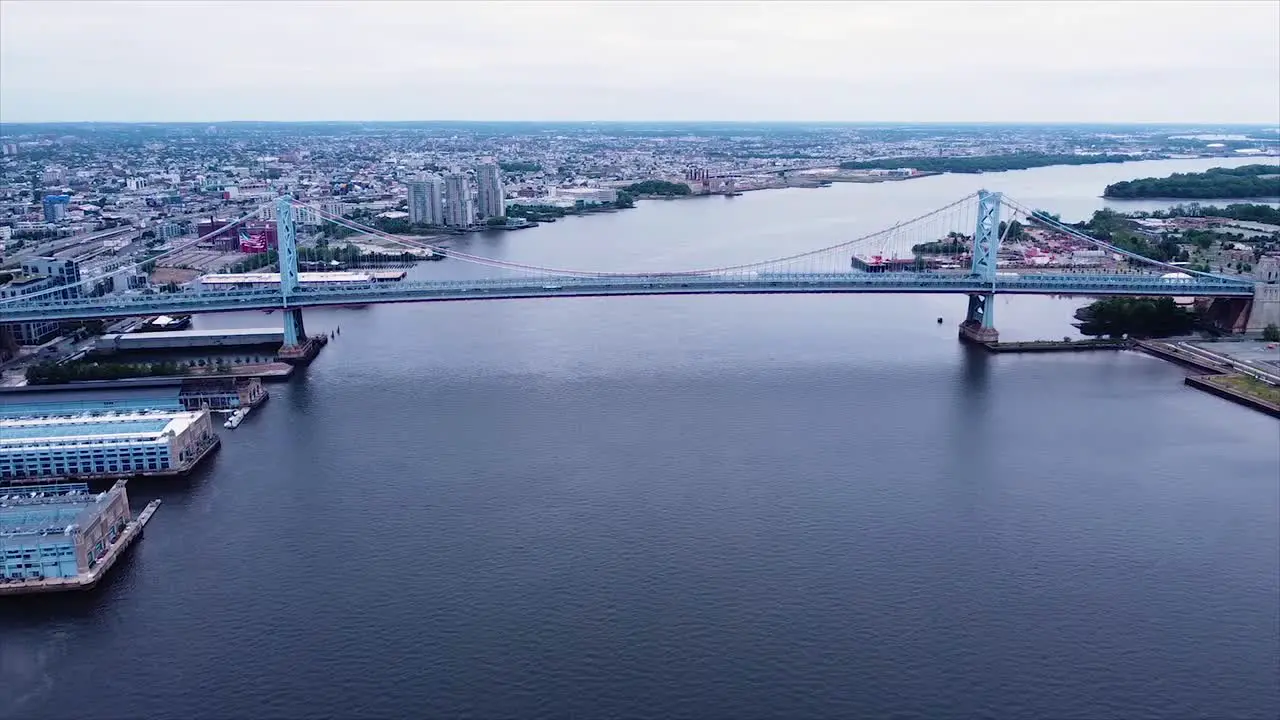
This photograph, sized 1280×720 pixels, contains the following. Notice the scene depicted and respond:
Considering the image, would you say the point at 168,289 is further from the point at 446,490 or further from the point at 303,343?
the point at 446,490

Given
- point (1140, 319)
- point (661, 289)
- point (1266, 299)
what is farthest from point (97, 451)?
point (1266, 299)

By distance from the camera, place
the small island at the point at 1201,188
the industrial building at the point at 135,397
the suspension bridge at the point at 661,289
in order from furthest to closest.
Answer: the small island at the point at 1201,188 → the suspension bridge at the point at 661,289 → the industrial building at the point at 135,397

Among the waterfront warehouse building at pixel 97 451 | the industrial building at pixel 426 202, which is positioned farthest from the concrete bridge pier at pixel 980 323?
the industrial building at pixel 426 202

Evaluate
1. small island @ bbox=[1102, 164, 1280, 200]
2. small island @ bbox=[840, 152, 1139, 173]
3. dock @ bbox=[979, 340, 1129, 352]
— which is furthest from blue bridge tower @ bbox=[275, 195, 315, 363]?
small island @ bbox=[840, 152, 1139, 173]

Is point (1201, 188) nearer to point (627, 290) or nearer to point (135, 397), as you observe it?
point (627, 290)

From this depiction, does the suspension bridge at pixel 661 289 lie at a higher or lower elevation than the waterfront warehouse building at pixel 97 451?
higher

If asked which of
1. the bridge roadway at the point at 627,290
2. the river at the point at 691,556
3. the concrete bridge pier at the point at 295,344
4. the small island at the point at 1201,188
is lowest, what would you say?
the river at the point at 691,556

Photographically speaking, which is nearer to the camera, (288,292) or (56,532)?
(56,532)

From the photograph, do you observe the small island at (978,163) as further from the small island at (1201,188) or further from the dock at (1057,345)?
the dock at (1057,345)
